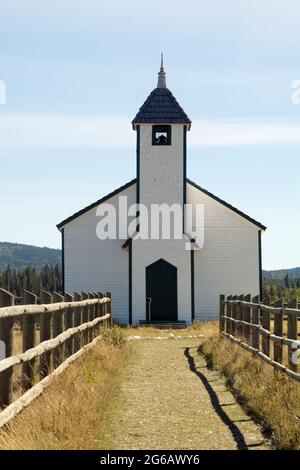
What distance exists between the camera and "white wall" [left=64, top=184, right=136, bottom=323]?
30609 mm

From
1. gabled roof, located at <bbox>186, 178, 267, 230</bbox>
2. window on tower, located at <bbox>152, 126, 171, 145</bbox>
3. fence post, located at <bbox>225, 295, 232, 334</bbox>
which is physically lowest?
fence post, located at <bbox>225, 295, 232, 334</bbox>

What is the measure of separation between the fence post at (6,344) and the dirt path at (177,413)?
4.07 feet

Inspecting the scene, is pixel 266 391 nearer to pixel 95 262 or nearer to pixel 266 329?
pixel 266 329

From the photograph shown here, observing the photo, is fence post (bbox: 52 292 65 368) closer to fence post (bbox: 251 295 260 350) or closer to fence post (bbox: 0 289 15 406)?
fence post (bbox: 0 289 15 406)

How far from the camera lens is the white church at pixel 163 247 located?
2975 centimetres

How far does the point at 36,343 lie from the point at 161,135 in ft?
71.0

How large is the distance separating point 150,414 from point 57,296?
9.00 feet

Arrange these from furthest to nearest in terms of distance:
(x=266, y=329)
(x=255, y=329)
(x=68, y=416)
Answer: (x=255, y=329)
(x=266, y=329)
(x=68, y=416)

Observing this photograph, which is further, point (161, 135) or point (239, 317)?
point (161, 135)

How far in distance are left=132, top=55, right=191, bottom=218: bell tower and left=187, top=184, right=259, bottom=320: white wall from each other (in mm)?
1006

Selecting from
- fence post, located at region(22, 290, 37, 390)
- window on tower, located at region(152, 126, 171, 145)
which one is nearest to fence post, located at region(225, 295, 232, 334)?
fence post, located at region(22, 290, 37, 390)

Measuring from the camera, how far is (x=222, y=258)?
30922mm

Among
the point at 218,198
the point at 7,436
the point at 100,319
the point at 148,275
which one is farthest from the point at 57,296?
the point at 218,198

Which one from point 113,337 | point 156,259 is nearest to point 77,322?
point 113,337
